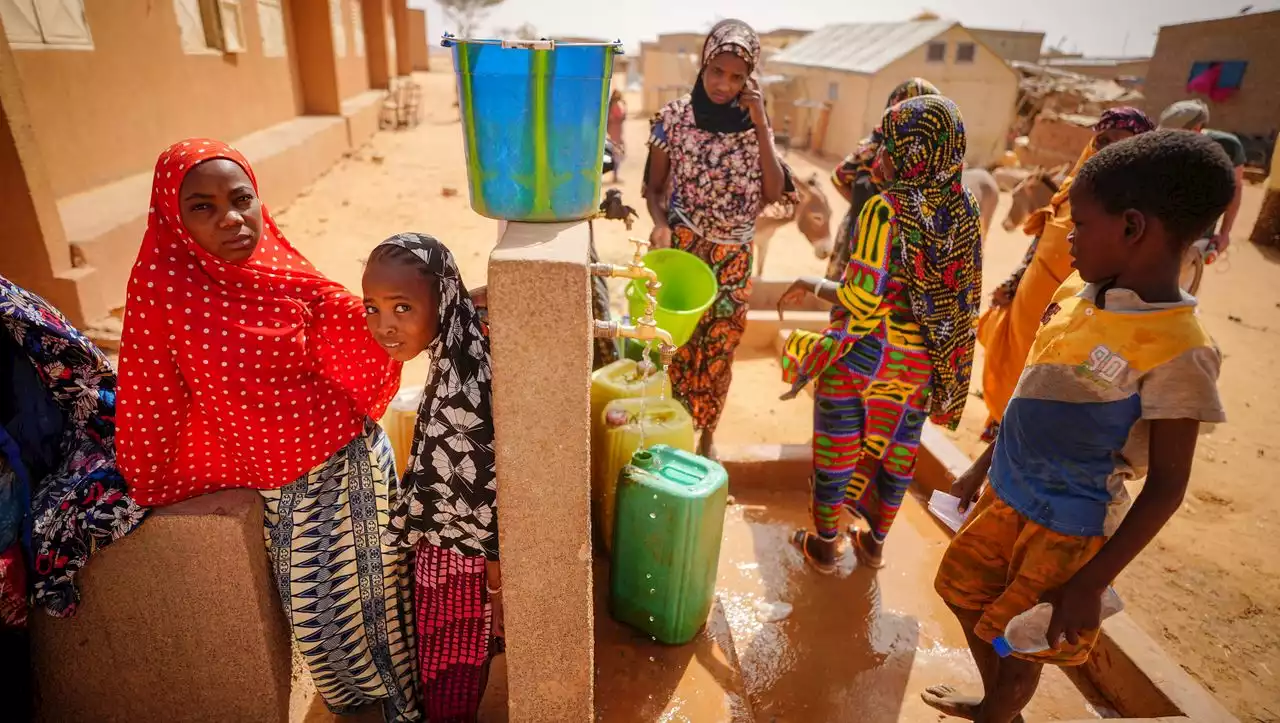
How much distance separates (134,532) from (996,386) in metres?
3.85

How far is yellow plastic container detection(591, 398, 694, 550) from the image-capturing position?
264 centimetres

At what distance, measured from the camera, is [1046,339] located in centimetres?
175

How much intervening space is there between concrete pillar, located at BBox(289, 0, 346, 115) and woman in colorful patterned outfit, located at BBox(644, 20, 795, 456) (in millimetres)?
11161

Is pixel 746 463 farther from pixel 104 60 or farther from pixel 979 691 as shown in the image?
pixel 104 60

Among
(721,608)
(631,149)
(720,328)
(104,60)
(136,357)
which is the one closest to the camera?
(136,357)

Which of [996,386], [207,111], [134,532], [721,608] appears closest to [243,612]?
[134,532]

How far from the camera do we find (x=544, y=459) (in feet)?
4.99

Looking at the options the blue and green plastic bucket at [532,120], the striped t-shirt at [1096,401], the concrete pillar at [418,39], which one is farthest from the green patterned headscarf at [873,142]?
the concrete pillar at [418,39]

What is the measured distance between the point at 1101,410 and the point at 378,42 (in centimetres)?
1977

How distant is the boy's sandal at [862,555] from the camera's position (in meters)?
3.12

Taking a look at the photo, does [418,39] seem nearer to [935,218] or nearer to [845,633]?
[935,218]

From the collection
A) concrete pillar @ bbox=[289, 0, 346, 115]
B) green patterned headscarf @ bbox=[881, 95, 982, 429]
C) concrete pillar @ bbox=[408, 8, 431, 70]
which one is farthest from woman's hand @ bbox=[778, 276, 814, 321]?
concrete pillar @ bbox=[408, 8, 431, 70]

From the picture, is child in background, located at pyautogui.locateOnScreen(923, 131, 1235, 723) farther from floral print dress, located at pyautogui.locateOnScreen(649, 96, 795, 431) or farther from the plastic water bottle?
floral print dress, located at pyautogui.locateOnScreen(649, 96, 795, 431)

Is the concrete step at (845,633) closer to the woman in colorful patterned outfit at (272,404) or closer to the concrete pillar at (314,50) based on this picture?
the woman in colorful patterned outfit at (272,404)
